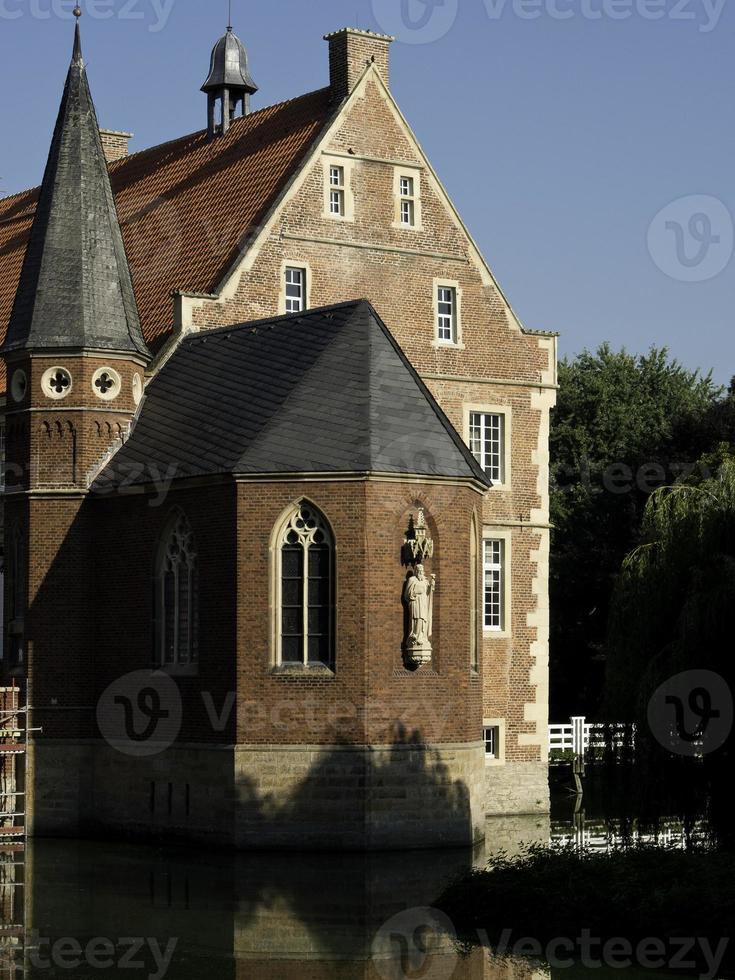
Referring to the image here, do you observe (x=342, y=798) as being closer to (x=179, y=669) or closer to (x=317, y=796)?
(x=317, y=796)

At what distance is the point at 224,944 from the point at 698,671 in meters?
7.04

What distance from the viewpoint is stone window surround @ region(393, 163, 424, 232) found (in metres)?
37.3

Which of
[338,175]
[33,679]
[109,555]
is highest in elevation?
[338,175]

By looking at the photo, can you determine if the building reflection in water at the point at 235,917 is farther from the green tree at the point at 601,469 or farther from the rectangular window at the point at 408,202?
the green tree at the point at 601,469

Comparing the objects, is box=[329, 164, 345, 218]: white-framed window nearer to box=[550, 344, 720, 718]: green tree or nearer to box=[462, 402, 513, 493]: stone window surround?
box=[462, 402, 513, 493]: stone window surround

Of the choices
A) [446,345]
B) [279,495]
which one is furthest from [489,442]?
[279,495]

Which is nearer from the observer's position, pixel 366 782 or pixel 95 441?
pixel 366 782

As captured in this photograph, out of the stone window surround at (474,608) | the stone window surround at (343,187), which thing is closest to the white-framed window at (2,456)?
the stone window surround at (343,187)

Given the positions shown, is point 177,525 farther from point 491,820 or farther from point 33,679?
point 491,820

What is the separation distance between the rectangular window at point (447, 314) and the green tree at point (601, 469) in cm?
1649

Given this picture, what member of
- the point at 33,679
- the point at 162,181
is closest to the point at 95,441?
the point at 33,679

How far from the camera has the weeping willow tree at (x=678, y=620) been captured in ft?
75.9

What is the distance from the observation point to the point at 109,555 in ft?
109

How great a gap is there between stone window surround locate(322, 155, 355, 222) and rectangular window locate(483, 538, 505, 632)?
718 cm
